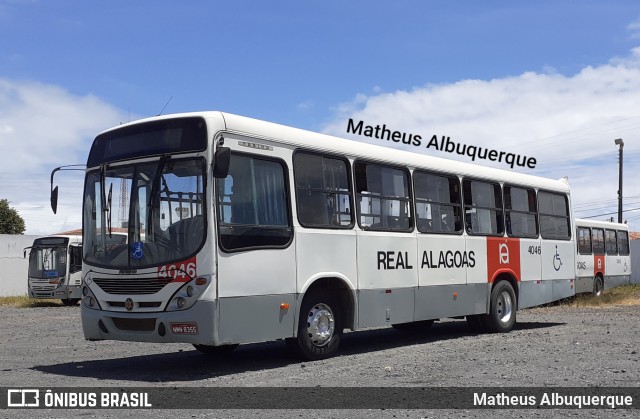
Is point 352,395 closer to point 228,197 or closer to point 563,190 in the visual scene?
point 228,197

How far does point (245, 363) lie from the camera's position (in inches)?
454

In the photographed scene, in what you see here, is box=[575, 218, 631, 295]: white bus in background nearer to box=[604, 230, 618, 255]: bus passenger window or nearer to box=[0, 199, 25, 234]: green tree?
box=[604, 230, 618, 255]: bus passenger window

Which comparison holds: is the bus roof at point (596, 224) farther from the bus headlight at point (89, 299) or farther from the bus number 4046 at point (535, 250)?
the bus headlight at point (89, 299)

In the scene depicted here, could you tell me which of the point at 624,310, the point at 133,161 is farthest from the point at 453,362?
the point at 624,310

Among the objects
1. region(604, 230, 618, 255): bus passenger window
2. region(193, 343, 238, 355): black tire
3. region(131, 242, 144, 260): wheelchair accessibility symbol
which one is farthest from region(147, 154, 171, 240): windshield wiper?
region(604, 230, 618, 255): bus passenger window

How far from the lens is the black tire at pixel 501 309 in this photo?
15625mm

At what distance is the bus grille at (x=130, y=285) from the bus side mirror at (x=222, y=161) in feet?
5.02

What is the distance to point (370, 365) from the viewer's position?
35.1 ft

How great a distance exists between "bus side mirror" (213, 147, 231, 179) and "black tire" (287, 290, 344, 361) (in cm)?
245

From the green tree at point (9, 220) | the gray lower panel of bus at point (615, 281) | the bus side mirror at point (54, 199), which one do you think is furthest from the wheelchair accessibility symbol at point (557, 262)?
the green tree at point (9, 220)

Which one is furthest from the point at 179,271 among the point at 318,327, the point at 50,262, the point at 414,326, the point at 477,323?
the point at 50,262

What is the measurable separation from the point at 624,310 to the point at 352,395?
54.3 feet

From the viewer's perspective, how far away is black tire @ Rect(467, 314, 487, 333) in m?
15.7

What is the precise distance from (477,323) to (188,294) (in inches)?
301
